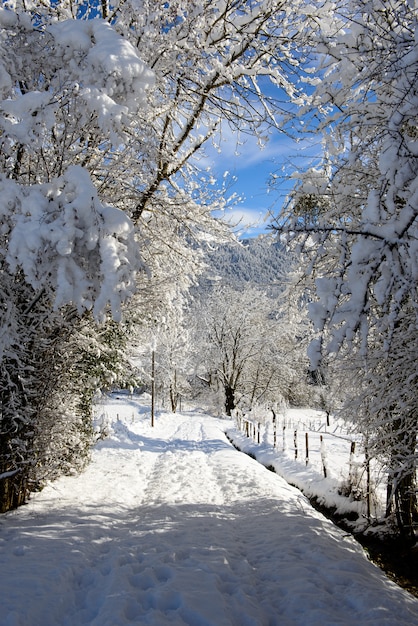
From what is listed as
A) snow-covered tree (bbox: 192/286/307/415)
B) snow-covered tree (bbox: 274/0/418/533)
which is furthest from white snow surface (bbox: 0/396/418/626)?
snow-covered tree (bbox: 192/286/307/415)

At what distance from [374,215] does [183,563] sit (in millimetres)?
4282

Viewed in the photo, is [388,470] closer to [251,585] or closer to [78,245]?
[251,585]

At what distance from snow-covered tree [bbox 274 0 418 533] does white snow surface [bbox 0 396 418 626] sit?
130cm

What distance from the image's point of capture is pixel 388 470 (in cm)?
561

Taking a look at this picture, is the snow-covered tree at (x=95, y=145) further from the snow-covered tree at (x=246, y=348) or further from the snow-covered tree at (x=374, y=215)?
the snow-covered tree at (x=246, y=348)

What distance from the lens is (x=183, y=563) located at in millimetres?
4574

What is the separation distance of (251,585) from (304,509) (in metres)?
3.50

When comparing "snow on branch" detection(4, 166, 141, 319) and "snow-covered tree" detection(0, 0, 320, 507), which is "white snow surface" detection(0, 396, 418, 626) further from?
"snow on branch" detection(4, 166, 141, 319)

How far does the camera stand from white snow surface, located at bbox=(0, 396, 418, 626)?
3.47m

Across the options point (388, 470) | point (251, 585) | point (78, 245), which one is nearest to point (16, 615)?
point (251, 585)

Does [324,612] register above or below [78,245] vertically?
below

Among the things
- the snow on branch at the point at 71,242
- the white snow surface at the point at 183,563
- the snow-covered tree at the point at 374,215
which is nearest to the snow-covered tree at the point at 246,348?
the white snow surface at the point at 183,563

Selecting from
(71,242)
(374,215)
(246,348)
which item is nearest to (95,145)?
(71,242)

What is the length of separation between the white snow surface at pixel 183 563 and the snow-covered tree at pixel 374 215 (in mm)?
1302
